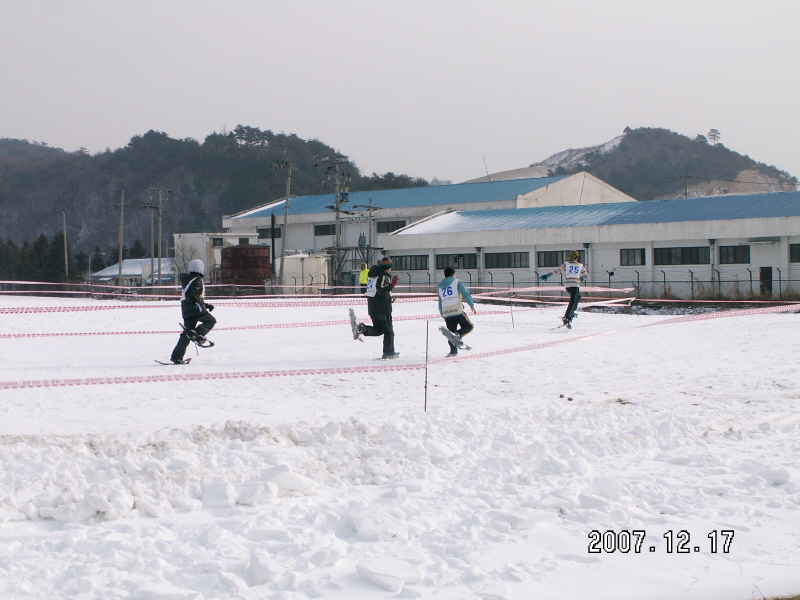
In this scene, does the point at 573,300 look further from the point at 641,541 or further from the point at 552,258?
the point at 552,258

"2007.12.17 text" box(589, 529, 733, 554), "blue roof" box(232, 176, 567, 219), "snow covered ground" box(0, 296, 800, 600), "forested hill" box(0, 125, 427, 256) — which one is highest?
"forested hill" box(0, 125, 427, 256)

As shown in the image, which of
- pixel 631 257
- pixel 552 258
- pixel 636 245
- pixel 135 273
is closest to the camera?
pixel 636 245

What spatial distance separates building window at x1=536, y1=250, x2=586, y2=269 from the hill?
10525cm

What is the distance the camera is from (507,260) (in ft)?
146

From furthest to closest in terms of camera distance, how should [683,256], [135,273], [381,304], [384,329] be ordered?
[135,273]
[683,256]
[384,329]
[381,304]

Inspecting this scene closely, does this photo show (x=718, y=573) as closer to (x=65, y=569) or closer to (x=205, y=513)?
(x=205, y=513)

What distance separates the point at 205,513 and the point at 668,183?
156 m

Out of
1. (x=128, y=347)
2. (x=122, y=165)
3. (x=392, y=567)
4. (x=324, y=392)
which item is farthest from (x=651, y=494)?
(x=122, y=165)

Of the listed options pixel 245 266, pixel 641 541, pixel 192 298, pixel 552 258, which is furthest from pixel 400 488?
pixel 245 266

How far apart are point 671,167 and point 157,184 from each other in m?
96.3

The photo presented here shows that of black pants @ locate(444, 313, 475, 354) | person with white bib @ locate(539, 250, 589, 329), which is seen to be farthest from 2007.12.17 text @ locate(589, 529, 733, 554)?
person with white bib @ locate(539, 250, 589, 329)

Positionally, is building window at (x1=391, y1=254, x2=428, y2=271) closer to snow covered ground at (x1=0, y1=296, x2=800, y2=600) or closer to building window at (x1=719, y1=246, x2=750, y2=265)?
building window at (x1=719, y1=246, x2=750, y2=265)

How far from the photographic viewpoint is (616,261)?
40.8 metres

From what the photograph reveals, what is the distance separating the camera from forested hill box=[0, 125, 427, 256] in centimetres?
12712
